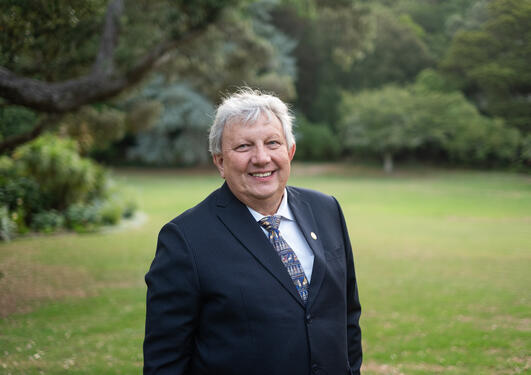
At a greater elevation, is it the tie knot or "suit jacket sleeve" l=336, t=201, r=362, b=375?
the tie knot

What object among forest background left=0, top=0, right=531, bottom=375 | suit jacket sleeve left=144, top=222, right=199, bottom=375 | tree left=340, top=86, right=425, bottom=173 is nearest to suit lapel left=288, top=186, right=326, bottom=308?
suit jacket sleeve left=144, top=222, right=199, bottom=375

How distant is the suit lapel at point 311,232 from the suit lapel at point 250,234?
112 mm

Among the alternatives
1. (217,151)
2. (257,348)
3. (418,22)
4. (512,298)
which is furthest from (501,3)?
(257,348)

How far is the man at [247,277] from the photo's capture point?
205 centimetres

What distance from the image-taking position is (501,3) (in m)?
→ 5.86

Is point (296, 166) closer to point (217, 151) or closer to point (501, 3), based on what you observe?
point (501, 3)

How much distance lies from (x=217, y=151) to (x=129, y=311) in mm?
4623

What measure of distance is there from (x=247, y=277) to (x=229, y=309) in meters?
0.15

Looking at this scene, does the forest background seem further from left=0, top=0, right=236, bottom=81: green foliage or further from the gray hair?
the gray hair

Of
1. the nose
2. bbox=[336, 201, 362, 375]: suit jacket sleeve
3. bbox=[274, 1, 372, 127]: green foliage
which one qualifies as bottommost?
bbox=[336, 201, 362, 375]: suit jacket sleeve

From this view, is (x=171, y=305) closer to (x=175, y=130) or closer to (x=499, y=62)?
(x=499, y=62)

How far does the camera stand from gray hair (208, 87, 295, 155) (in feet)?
7.14

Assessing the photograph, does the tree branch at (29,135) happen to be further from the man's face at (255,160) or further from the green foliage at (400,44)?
the man's face at (255,160)

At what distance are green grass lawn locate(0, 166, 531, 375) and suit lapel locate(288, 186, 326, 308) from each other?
266 cm
